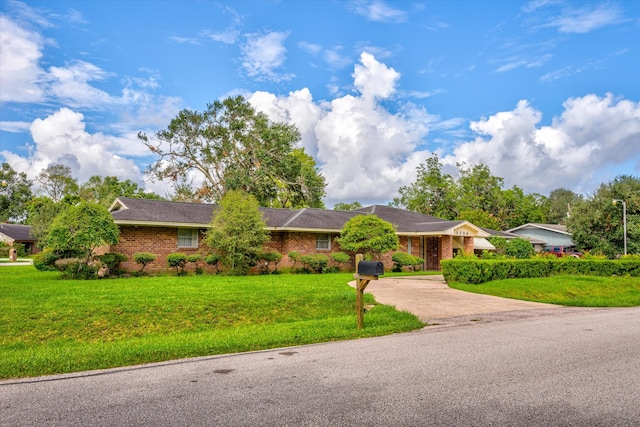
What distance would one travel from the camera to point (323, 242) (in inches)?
1038

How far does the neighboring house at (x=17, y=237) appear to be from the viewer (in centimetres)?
5306

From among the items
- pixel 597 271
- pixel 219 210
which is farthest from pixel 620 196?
pixel 219 210

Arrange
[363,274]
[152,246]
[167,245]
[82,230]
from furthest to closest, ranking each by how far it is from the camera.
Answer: [167,245] → [152,246] → [82,230] → [363,274]

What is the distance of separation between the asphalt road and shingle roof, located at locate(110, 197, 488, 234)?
647 inches

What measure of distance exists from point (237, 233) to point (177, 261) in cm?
306

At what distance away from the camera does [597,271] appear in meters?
21.5

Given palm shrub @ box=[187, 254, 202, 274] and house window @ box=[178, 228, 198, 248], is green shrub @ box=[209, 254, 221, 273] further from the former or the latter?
house window @ box=[178, 228, 198, 248]

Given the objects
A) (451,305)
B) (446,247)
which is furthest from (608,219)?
(451,305)

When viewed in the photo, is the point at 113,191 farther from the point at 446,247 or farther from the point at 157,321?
the point at 157,321

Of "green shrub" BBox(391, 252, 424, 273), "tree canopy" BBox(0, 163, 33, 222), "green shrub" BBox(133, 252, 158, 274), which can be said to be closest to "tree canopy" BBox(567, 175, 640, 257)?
"green shrub" BBox(391, 252, 424, 273)

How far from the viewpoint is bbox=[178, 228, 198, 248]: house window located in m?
23.3

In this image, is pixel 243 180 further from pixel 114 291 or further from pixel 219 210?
pixel 114 291

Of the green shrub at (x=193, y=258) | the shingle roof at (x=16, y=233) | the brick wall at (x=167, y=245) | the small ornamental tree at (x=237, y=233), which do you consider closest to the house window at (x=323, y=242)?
the brick wall at (x=167, y=245)

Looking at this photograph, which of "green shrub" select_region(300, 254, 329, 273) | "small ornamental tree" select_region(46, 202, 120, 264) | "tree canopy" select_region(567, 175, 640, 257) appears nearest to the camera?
"small ornamental tree" select_region(46, 202, 120, 264)
